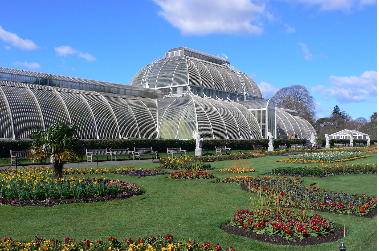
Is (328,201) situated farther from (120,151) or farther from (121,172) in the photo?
(120,151)

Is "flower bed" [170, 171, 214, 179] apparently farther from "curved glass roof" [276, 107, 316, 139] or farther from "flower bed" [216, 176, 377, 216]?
"curved glass roof" [276, 107, 316, 139]

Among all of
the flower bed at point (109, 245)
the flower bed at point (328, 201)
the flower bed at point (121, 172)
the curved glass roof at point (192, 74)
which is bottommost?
the flower bed at point (109, 245)

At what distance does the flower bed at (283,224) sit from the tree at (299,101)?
223ft

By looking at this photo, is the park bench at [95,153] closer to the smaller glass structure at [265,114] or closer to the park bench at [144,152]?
the park bench at [144,152]

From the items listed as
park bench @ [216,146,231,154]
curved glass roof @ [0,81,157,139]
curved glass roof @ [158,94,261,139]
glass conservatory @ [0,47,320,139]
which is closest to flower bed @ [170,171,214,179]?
curved glass roof @ [0,81,157,139]

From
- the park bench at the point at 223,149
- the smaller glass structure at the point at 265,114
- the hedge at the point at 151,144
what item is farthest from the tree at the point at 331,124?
the park bench at the point at 223,149

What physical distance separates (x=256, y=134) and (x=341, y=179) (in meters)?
27.2

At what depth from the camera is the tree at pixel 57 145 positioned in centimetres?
1191

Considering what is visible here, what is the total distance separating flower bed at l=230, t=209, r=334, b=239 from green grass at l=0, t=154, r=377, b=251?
36cm

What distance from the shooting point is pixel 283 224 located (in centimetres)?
698

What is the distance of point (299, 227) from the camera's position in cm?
671

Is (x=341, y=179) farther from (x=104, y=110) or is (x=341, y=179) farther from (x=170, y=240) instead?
(x=104, y=110)

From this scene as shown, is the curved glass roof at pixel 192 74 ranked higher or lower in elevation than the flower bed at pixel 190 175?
higher

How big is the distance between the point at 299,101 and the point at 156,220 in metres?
69.8
